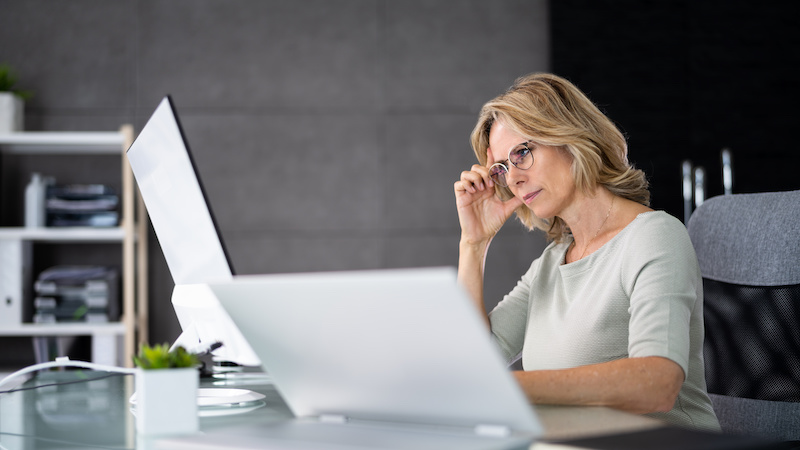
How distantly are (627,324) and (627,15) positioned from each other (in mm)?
2586

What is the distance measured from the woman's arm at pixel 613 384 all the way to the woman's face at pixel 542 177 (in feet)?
1.75

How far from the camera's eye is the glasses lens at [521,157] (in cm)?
152

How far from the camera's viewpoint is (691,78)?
11.6ft

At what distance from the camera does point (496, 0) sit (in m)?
3.60

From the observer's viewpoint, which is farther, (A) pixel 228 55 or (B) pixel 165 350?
(A) pixel 228 55

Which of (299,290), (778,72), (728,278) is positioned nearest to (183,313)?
(299,290)

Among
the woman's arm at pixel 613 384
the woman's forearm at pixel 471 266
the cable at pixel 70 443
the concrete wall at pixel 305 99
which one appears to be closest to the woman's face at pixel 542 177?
the woman's forearm at pixel 471 266

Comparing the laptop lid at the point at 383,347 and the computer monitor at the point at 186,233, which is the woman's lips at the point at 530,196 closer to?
the computer monitor at the point at 186,233

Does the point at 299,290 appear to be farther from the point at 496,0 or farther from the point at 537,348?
the point at 496,0

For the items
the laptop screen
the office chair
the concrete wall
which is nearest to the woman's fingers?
the office chair

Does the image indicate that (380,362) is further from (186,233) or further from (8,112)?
(8,112)

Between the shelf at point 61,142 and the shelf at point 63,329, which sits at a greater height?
the shelf at point 61,142

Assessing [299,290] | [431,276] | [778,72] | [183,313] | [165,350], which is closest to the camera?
[431,276]

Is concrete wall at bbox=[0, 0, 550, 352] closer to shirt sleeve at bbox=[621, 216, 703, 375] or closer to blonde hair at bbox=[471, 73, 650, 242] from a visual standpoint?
blonde hair at bbox=[471, 73, 650, 242]
